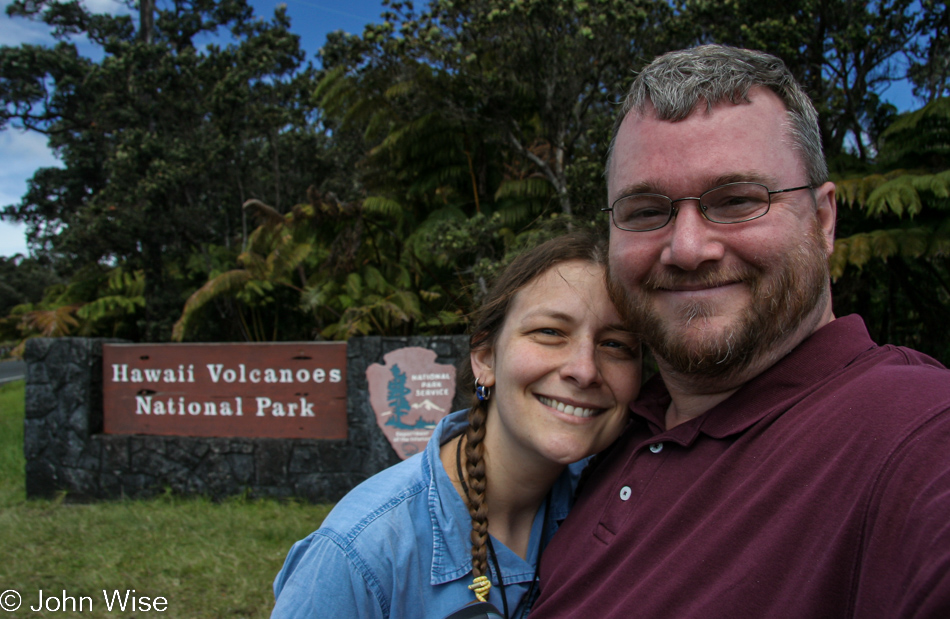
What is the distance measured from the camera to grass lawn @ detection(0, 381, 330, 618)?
3979mm

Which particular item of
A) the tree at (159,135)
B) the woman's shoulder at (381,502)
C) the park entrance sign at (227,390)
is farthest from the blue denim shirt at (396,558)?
the tree at (159,135)

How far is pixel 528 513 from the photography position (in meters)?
1.62

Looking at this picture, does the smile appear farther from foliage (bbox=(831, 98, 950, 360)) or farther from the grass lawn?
foliage (bbox=(831, 98, 950, 360))

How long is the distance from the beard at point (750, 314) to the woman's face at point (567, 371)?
0.77 ft

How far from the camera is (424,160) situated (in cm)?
801

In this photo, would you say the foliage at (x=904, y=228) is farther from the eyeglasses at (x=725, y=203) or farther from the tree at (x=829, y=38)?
the eyeglasses at (x=725, y=203)

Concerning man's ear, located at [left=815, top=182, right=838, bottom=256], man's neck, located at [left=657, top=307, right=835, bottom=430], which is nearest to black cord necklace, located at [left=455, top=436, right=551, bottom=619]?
man's neck, located at [left=657, top=307, right=835, bottom=430]

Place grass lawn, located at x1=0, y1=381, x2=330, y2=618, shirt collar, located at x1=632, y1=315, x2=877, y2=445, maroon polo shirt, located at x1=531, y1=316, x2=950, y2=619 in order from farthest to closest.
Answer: grass lawn, located at x1=0, y1=381, x2=330, y2=618 → shirt collar, located at x1=632, y1=315, x2=877, y2=445 → maroon polo shirt, located at x1=531, y1=316, x2=950, y2=619

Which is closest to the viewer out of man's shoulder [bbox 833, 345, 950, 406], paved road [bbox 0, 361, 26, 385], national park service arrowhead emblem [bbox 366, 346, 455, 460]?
man's shoulder [bbox 833, 345, 950, 406]

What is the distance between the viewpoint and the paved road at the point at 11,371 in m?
19.6

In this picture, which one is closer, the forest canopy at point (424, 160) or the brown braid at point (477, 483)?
the brown braid at point (477, 483)

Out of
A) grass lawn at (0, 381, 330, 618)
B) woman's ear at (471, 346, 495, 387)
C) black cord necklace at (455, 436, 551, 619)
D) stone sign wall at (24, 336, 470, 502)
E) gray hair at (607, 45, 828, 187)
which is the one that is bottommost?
grass lawn at (0, 381, 330, 618)

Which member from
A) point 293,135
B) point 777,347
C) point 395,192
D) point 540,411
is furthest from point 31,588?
point 293,135

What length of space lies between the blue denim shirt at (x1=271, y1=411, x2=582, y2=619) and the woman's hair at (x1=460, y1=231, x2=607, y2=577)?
33 mm
